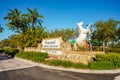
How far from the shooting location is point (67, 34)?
7588 cm

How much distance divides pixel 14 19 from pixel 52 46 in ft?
93.3

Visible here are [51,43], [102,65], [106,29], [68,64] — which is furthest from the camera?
[106,29]

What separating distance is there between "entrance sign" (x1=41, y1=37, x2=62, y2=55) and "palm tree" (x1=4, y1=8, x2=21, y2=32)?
24921 mm

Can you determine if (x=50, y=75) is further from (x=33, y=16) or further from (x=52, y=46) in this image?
(x=33, y=16)

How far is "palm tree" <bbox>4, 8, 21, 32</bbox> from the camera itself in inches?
1911

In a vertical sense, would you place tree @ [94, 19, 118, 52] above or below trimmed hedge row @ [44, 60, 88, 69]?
above

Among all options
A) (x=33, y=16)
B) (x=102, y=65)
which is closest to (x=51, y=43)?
(x=102, y=65)

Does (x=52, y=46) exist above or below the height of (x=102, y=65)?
above

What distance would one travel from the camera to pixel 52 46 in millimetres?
24922

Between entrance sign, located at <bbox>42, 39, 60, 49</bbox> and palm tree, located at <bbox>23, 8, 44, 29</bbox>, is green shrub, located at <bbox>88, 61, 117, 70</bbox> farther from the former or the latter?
palm tree, located at <bbox>23, 8, 44, 29</bbox>

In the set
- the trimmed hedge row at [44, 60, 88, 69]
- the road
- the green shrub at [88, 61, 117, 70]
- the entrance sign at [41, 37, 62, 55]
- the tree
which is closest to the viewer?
the road

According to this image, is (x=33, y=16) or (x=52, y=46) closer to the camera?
(x=52, y=46)

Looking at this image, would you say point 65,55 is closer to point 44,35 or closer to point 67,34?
point 44,35

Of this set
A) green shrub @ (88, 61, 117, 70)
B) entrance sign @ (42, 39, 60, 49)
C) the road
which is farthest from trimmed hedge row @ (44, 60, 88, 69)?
entrance sign @ (42, 39, 60, 49)
